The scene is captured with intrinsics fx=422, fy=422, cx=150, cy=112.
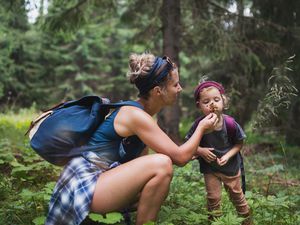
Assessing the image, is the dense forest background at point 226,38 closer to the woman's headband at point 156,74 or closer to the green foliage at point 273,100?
the green foliage at point 273,100

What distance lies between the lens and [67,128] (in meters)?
3.16

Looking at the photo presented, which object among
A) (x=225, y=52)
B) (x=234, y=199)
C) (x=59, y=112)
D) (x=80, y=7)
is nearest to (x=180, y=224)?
(x=234, y=199)

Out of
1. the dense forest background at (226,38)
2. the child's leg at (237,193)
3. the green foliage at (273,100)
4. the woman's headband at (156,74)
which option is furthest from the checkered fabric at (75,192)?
the dense forest background at (226,38)

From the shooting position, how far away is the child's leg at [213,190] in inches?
142

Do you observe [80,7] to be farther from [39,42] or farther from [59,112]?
[39,42]

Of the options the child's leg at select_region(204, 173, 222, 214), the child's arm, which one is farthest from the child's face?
the child's leg at select_region(204, 173, 222, 214)

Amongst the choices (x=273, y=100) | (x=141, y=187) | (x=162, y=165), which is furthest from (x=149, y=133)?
(x=273, y=100)

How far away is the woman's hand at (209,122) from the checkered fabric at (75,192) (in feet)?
2.76

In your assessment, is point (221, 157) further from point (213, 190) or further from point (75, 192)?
point (75, 192)

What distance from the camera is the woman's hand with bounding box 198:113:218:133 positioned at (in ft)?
10.7

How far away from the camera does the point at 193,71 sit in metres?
13.0

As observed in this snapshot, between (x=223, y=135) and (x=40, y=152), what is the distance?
4.93 ft

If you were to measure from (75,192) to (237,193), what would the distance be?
1383mm

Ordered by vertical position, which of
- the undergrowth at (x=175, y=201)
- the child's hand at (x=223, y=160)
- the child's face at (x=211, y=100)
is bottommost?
the undergrowth at (x=175, y=201)
